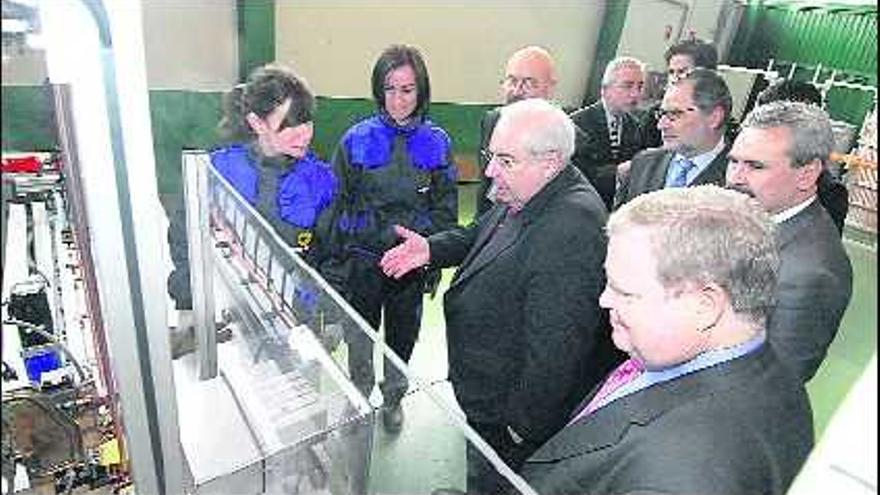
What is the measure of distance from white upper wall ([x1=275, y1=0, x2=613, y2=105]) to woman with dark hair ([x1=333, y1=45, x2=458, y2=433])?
3550mm

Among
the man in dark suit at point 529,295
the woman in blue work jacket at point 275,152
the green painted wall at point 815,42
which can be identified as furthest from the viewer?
the green painted wall at point 815,42

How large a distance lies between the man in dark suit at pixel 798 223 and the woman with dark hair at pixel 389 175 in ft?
3.57

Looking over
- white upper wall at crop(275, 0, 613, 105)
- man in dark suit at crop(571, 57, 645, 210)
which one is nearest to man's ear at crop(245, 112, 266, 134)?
man in dark suit at crop(571, 57, 645, 210)

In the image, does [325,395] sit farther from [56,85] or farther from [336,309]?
[56,85]

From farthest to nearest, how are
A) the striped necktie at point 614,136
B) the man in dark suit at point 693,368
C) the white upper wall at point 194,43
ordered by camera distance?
the white upper wall at point 194,43
the striped necktie at point 614,136
the man in dark suit at point 693,368

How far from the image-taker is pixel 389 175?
2.36m

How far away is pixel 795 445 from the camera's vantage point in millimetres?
972

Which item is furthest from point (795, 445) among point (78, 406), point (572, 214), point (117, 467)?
point (78, 406)

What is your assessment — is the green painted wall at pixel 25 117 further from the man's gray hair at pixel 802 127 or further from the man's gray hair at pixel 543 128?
the man's gray hair at pixel 802 127

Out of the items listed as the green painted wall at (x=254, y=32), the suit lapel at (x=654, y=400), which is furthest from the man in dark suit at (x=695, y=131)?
the green painted wall at (x=254, y=32)

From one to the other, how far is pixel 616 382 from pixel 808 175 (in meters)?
0.88

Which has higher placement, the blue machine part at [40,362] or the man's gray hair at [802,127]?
the man's gray hair at [802,127]

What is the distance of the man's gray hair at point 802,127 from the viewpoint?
169 centimetres

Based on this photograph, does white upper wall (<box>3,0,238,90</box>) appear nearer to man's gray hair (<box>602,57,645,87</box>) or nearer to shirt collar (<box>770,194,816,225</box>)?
man's gray hair (<box>602,57,645,87</box>)
